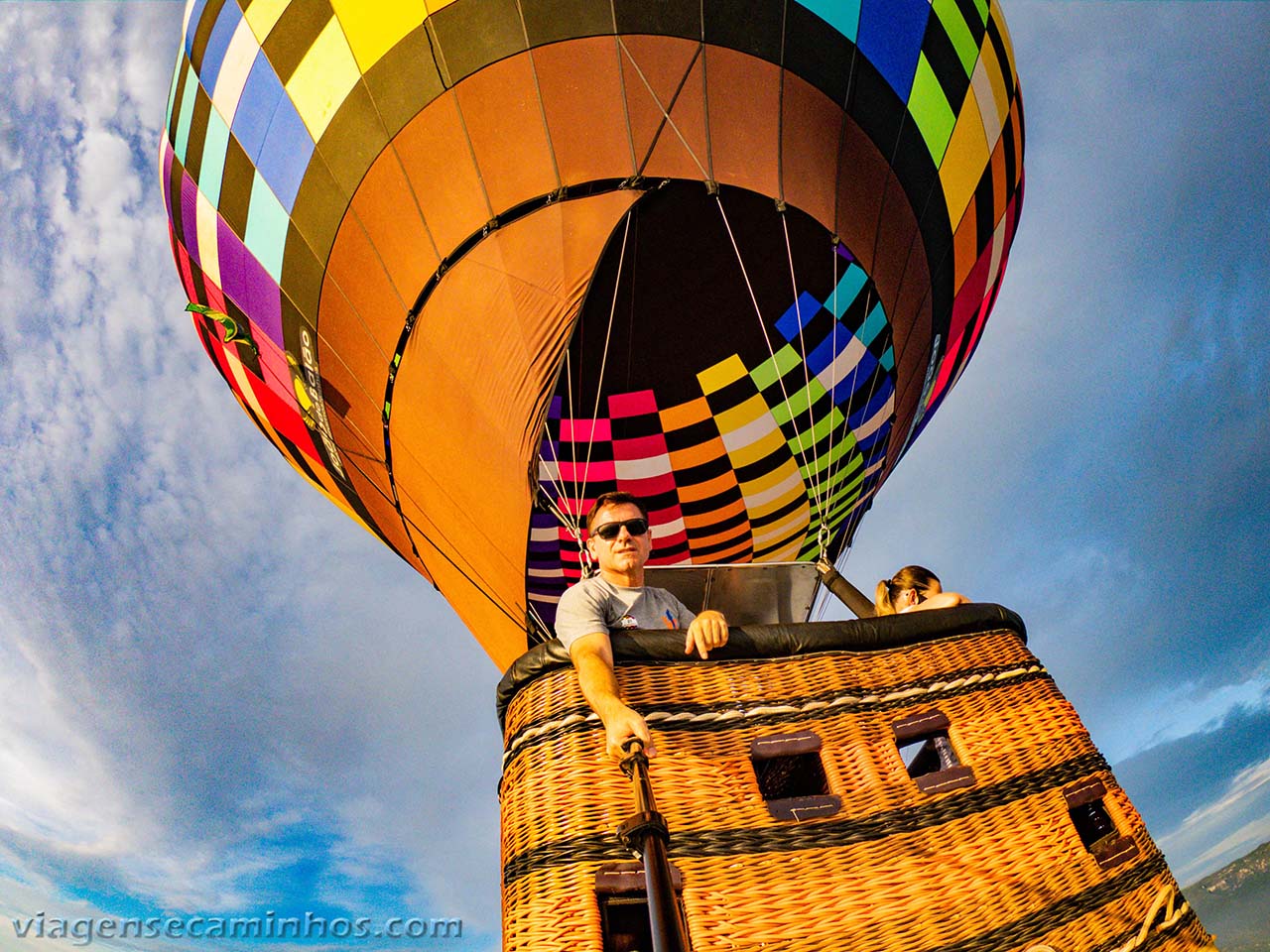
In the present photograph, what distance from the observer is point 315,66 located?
3.26 metres

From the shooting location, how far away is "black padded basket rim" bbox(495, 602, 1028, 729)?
3.32 feet

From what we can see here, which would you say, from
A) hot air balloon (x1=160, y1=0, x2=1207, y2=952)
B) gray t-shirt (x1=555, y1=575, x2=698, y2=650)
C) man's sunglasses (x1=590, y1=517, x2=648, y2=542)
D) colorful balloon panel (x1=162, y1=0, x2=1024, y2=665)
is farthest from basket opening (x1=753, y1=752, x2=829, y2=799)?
colorful balloon panel (x1=162, y1=0, x2=1024, y2=665)

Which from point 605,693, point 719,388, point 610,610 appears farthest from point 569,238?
point 605,693

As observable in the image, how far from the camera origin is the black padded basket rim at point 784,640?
1.01 metres

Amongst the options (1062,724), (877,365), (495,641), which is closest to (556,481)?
(495,641)

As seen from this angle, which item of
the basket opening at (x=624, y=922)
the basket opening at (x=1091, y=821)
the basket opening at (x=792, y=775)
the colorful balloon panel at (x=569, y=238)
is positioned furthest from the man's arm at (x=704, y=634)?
the colorful balloon panel at (x=569, y=238)

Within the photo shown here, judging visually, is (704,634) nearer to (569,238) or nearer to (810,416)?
(569,238)

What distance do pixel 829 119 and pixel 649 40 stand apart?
801 mm

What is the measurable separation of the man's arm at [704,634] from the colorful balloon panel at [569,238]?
239 cm

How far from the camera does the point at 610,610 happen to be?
1.30 meters

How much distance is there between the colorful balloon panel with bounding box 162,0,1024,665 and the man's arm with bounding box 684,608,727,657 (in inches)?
94.1

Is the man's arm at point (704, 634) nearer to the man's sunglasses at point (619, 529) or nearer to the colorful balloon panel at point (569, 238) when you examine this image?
the man's sunglasses at point (619, 529)

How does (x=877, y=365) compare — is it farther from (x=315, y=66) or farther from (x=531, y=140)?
(x=315, y=66)

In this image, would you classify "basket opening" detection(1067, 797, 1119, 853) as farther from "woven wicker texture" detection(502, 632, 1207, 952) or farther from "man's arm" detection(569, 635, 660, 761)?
"man's arm" detection(569, 635, 660, 761)
